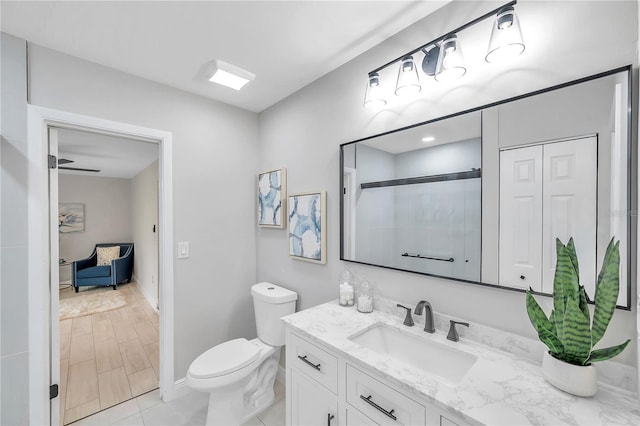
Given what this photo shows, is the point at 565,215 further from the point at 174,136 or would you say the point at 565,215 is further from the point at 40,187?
the point at 40,187

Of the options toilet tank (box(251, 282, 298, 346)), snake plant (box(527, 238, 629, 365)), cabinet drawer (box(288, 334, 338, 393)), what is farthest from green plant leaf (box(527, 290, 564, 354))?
toilet tank (box(251, 282, 298, 346))

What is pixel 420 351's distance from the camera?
4.19 feet

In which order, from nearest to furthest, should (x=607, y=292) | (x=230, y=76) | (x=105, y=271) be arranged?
(x=607, y=292), (x=230, y=76), (x=105, y=271)

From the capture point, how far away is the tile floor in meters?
1.83

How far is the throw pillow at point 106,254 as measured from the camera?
17.3 ft

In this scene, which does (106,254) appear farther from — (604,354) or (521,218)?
(604,354)

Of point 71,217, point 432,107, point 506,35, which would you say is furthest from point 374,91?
point 71,217

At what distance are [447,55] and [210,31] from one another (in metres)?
1.23

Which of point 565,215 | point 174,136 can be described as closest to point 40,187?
point 174,136

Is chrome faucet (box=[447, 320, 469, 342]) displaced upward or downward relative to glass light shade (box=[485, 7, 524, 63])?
downward

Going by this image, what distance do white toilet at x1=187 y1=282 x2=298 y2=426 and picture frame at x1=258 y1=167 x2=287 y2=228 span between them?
547 mm

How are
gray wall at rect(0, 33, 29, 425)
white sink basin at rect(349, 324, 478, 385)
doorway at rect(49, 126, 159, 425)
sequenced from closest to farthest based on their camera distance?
white sink basin at rect(349, 324, 478, 385), gray wall at rect(0, 33, 29, 425), doorway at rect(49, 126, 159, 425)

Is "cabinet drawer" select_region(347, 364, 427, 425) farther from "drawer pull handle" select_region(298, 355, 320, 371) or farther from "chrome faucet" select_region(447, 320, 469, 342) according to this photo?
"chrome faucet" select_region(447, 320, 469, 342)

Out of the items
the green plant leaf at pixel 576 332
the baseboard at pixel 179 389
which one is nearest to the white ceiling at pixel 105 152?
the baseboard at pixel 179 389
